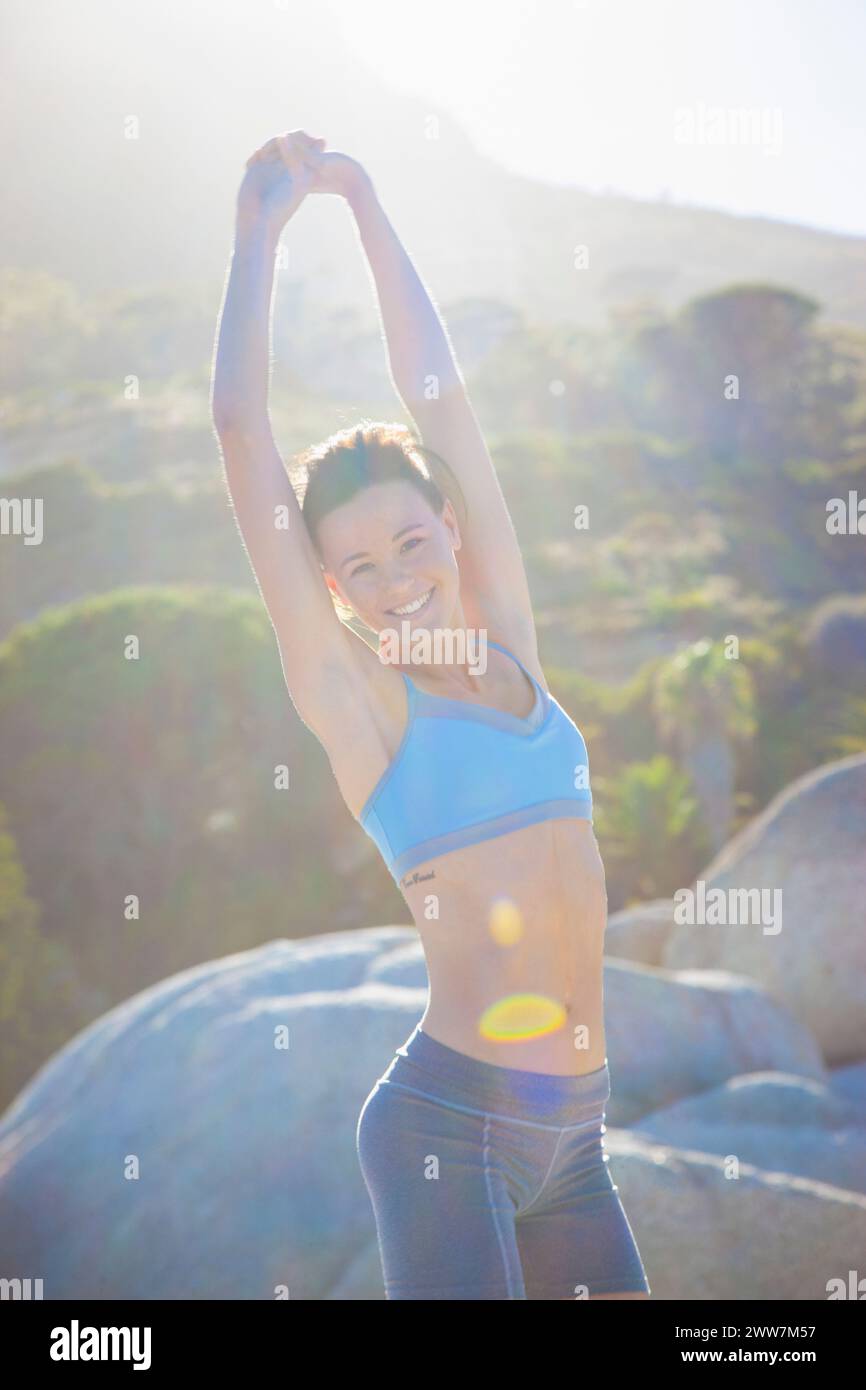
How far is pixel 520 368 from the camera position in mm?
60781

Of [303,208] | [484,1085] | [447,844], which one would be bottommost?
[484,1085]

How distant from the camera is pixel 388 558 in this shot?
2910 mm

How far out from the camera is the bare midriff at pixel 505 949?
272 centimetres

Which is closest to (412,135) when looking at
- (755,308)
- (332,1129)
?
(755,308)

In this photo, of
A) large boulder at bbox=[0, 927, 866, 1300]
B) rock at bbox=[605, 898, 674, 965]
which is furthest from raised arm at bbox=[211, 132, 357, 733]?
rock at bbox=[605, 898, 674, 965]

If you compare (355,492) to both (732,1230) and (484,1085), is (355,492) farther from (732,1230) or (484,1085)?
(732,1230)

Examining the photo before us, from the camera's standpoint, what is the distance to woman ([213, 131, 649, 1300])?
104 inches

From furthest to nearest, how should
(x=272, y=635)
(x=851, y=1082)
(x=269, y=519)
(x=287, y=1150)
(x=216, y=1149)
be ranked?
1. (x=272, y=635)
2. (x=851, y=1082)
3. (x=216, y=1149)
4. (x=287, y=1150)
5. (x=269, y=519)

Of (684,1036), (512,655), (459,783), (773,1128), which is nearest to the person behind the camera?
(459,783)

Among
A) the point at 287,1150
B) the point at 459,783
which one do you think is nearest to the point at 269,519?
the point at 459,783

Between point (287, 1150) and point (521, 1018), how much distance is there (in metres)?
3.97

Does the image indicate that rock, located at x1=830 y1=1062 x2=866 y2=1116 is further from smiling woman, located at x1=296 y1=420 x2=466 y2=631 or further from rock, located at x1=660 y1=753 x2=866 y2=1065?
smiling woman, located at x1=296 y1=420 x2=466 y2=631

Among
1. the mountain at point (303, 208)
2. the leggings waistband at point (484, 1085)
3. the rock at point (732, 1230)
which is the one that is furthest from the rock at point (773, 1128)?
the mountain at point (303, 208)

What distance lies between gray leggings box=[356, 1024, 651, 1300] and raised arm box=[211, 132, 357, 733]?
754 mm
